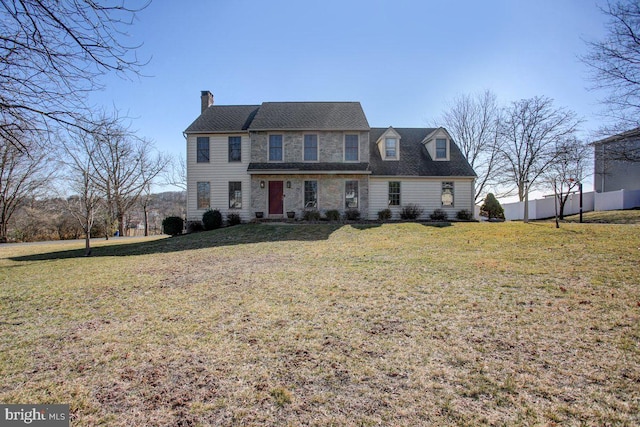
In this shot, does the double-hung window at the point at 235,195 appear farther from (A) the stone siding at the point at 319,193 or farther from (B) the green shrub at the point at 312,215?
(B) the green shrub at the point at 312,215

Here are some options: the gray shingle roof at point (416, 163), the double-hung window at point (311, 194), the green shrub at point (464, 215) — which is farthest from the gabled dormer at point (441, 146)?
the double-hung window at point (311, 194)

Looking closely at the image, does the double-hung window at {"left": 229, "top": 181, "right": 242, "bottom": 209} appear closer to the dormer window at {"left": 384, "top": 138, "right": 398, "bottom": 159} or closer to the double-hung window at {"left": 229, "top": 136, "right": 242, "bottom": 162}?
the double-hung window at {"left": 229, "top": 136, "right": 242, "bottom": 162}

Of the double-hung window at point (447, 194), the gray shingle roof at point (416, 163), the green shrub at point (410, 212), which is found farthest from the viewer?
the double-hung window at point (447, 194)

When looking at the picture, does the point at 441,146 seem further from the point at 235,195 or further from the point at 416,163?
the point at 235,195

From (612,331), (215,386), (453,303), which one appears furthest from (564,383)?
(215,386)

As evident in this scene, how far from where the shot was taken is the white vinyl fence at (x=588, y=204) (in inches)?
822

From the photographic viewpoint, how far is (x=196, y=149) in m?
18.3

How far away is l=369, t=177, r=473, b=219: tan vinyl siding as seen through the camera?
1814 centimetres

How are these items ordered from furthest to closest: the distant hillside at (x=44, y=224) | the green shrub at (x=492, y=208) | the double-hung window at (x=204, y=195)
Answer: the distant hillside at (x=44, y=224), the green shrub at (x=492, y=208), the double-hung window at (x=204, y=195)

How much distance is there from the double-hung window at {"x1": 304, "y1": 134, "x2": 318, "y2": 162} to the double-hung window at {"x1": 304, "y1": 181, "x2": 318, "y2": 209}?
4.91 ft

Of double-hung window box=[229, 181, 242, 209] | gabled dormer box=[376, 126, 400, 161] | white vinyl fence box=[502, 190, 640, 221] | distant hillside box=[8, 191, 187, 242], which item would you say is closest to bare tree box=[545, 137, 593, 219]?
white vinyl fence box=[502, 190, 640, 221]

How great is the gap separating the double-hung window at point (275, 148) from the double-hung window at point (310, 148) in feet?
5.19
